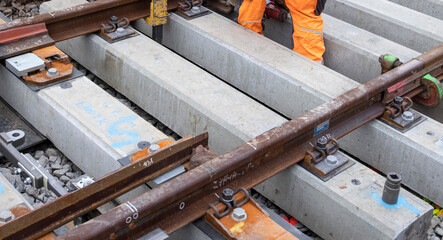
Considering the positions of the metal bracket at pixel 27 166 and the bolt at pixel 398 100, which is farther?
the bolt at pixel 398 100

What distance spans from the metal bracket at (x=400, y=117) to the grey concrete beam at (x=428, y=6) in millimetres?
3018

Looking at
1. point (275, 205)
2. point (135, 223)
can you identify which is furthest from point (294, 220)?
point (135, 223)

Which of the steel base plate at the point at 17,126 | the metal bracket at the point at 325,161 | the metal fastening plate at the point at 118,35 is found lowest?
the steel base plate at the point at 17,126

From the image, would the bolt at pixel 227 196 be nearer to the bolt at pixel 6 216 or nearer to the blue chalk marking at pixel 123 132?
the blue chalk marking at pixel 123 132

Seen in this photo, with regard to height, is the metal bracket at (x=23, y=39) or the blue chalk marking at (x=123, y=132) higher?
the metal bracket at (x=23, y=39)

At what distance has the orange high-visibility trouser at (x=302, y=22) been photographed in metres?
6.40

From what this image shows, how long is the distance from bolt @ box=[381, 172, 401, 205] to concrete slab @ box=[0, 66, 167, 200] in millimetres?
1640

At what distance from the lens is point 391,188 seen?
167 inches

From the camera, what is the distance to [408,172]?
511 cm

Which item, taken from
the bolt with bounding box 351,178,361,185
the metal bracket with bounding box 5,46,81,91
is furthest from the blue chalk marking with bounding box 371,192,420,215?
the metal bracket with bounding box 5,46,81,91

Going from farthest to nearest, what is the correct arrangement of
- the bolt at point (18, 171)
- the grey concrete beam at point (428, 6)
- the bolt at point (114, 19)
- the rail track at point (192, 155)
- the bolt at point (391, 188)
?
1. the grey concrete beam at point (428, 6)
2. the bolt at point (114, 19)
3. the bolt at point (18, 171)
4. the bolt at point (391, 188)
5. the rail track at point (192, 155)

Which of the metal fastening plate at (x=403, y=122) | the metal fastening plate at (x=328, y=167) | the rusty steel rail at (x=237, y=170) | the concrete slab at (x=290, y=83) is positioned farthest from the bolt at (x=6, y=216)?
the metal fastening plate at (x=403, y=122)

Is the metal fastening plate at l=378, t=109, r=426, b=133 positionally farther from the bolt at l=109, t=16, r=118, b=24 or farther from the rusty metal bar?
the bolt at l=109, t=16, r=118, b=24

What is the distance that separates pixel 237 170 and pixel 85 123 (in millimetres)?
1349
